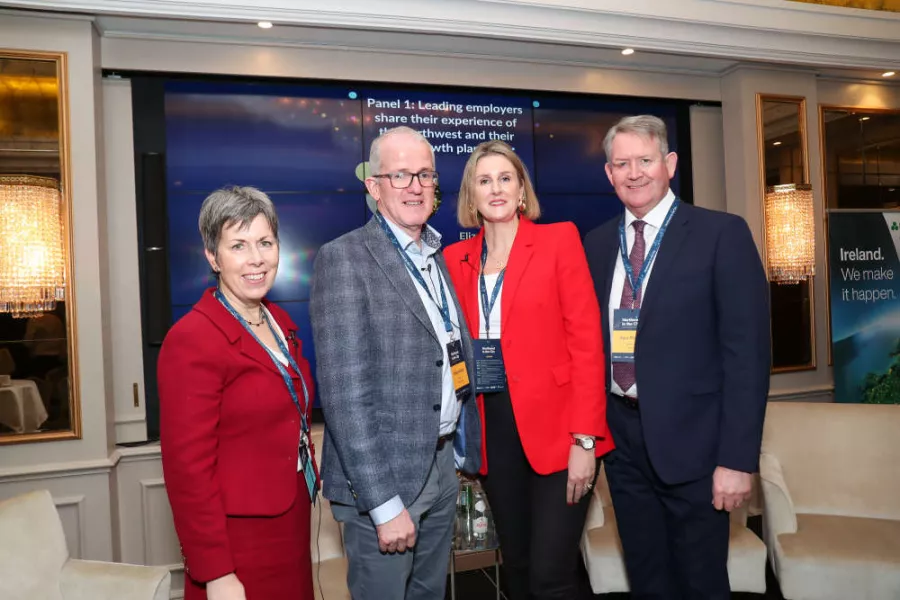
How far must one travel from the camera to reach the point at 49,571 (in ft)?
7.05

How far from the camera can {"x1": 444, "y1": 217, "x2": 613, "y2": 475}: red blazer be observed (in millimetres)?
1931

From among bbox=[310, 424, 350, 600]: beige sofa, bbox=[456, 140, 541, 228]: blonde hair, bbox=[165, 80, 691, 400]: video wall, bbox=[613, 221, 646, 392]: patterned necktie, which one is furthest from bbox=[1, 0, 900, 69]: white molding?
bbox=[310, 424, 350, 600]: beige sofa

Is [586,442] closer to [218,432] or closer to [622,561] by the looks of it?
[218,432]

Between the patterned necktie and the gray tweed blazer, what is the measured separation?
0.68 metres

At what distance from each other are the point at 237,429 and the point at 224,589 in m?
0.36

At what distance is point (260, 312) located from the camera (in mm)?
1764

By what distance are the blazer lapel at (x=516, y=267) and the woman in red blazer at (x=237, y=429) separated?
64 centimetres

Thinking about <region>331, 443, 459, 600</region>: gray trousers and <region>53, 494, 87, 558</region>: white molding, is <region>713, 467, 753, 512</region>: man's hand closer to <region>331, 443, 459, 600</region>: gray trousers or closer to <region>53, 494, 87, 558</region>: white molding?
<region>331, 443, 459, 600</region>: gray trousers

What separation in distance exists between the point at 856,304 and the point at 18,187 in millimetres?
5509

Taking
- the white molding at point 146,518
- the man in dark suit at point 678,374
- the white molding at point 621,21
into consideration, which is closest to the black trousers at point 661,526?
the man in dark suit at point 678,374

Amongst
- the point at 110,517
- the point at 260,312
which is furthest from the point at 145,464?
the point at 260,312

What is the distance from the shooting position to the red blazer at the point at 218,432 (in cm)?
143

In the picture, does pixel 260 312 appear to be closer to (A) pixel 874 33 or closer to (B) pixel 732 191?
(B) pixel 732 191

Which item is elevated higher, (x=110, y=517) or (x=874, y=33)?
(x=874, y=33)
